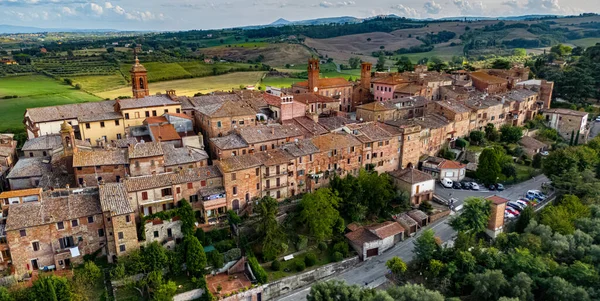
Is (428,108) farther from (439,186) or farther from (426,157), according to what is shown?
(439,186)

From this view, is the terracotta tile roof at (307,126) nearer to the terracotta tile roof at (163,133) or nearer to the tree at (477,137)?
the terracotta tile roof at (163,133)

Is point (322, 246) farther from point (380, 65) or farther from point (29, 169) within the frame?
point (380, 65)

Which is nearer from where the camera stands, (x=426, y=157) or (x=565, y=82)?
(x=426, y=157)

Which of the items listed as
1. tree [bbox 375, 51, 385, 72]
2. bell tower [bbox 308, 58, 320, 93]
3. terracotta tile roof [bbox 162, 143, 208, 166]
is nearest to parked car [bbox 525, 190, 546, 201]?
bell tower [bbox 308, 58, 320, 93]

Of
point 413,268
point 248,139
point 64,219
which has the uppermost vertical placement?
point 248,139

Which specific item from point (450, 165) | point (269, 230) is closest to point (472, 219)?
point (450, 165)

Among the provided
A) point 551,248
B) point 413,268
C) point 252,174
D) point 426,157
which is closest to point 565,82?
point 426,157

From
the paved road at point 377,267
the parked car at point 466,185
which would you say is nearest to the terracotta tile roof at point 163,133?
the paved road at point 377,267
